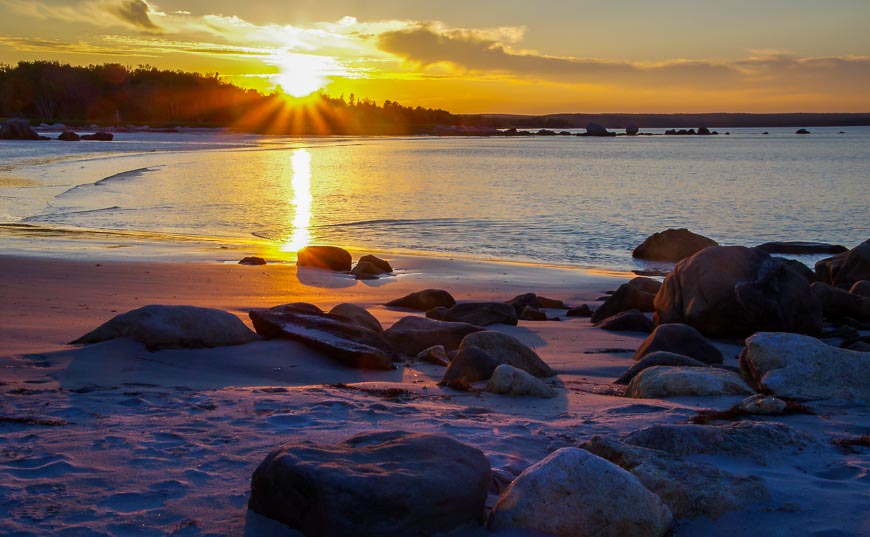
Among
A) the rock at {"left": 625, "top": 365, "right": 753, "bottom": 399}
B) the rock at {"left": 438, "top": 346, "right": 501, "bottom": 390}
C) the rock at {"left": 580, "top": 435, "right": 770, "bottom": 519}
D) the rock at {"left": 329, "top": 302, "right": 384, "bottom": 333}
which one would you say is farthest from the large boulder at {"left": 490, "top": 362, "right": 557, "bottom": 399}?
the rock at {"left": 329, "top": 302, "right": 384, "bottom": 333}

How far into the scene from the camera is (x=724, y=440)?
3.94 m

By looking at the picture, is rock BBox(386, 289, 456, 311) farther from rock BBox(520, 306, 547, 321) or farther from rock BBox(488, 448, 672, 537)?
rock BBox(488, 448, 672, 537)

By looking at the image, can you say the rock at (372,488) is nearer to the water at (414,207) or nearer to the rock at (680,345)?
the rock at (680,345)

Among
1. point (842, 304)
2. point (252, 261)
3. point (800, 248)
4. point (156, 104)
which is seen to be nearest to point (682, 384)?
point (842, 304)

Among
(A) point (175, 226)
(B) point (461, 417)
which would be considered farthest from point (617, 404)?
(A) point (175, 226)

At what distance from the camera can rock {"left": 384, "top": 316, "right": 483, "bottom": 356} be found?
654 cm

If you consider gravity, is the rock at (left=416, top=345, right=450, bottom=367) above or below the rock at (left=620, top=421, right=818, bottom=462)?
below

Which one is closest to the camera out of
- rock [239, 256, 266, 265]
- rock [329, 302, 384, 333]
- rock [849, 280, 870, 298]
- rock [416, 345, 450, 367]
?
rock [416, 345, 450, 367]

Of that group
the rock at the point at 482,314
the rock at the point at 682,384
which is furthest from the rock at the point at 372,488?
the rock at the point at 482,314

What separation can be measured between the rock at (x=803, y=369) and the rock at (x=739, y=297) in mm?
2034

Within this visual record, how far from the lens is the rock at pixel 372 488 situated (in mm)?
2898

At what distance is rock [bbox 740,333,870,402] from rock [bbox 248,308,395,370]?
2547mm

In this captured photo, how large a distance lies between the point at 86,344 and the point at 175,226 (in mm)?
13045

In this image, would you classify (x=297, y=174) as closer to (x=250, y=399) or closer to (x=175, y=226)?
(x=175, y=226)
